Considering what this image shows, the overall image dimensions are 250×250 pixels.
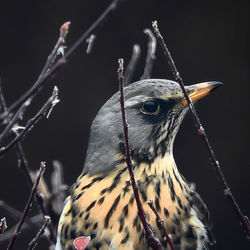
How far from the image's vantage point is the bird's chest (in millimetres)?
2336

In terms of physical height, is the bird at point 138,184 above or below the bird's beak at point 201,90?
below

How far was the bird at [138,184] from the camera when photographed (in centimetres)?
237

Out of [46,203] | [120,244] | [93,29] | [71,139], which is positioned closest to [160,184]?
[120,244]

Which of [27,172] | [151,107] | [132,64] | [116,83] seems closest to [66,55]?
[27,172]

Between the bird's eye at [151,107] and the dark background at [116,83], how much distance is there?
2.42 metres

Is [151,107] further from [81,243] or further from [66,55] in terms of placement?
[66,55]

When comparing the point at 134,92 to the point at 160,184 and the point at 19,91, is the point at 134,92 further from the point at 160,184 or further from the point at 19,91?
the point at 19,91

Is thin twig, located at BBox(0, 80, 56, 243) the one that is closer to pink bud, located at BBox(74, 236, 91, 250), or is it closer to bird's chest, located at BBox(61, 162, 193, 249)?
pink bud, located at BBox(74, 236, 91, 250)

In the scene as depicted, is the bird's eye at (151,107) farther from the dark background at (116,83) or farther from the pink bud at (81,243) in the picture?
the dark background at (116,83)

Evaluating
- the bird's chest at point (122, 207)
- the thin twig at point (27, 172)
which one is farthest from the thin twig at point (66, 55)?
the bird's chest at point (122, 207)

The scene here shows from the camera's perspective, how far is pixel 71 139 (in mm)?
5117

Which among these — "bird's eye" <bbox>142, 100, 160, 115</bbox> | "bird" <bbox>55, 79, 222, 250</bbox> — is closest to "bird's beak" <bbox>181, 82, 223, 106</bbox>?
"bird" <bbox>55, 79, 222, 250</bbox>

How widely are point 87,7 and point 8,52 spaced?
0.75 metres

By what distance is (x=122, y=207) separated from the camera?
7.82 feet
